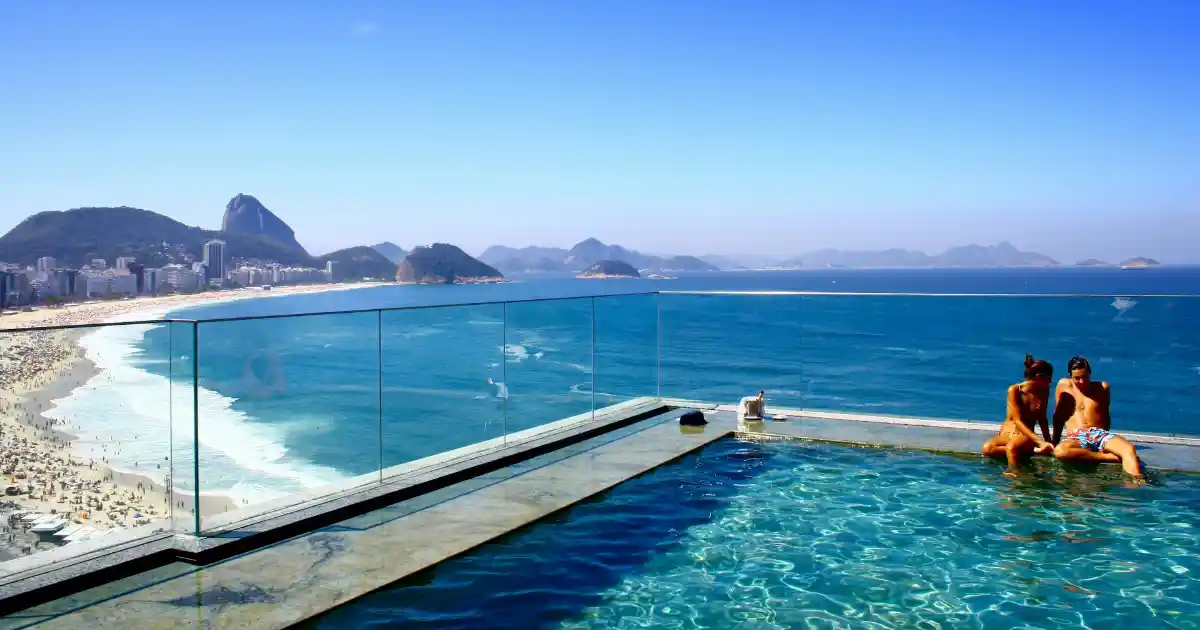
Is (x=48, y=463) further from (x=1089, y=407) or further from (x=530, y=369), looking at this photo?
(x=530, y=369)

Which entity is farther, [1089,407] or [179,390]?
[1089,407]

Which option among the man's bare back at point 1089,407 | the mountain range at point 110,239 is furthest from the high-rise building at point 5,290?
the mountain range at point 110,239

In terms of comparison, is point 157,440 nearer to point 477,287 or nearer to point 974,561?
point 974,561

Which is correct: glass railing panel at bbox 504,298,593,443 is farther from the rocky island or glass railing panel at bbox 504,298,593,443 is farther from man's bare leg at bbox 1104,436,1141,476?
the rocky island

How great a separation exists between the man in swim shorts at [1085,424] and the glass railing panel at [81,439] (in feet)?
19.1

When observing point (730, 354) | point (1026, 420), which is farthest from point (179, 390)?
point (730, 354)

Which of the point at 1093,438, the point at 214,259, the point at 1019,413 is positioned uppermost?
the point at 214,259

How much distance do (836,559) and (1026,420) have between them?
285cm

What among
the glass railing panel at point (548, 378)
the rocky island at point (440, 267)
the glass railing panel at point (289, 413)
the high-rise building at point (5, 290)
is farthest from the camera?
the rocky island at point (440, 267)

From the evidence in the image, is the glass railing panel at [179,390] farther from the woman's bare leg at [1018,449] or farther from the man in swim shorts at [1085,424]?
the man in swim shorts at [1085,424]

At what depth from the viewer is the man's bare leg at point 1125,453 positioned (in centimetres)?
561

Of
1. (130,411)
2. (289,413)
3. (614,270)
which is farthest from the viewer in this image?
(614,270)

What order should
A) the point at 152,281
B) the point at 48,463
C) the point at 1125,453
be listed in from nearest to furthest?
the point at 48,463
the point at 1125,453
the point at 152,281

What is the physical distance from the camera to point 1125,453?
18.8 ft
